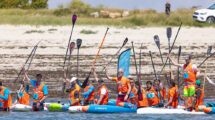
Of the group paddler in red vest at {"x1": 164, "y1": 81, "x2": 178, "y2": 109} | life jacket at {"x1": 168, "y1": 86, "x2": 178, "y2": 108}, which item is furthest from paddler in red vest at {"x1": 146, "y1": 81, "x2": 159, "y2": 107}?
life jacket at {"x1": 168, "y1": 86, "x2": 178, "y2": 108}

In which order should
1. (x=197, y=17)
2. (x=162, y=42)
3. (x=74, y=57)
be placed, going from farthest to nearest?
(x=197, y=17), (x=162, y=42), (x=74, y=57)

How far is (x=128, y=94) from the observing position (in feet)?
93.1

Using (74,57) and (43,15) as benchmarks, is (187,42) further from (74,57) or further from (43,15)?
(43,15)

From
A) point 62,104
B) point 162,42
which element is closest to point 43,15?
point 162,42

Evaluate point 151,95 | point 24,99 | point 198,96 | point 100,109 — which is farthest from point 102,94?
point 198,96

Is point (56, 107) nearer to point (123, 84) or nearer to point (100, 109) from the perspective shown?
point (100, 109)

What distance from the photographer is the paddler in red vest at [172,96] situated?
2809 centimetres

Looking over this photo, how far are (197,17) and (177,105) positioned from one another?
17091 mm

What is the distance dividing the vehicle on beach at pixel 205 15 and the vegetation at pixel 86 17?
316mm

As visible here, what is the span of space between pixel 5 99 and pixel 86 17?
1914 cm

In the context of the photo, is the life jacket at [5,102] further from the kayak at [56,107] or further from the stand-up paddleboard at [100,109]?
the stand-up paddleboard at [100,109]

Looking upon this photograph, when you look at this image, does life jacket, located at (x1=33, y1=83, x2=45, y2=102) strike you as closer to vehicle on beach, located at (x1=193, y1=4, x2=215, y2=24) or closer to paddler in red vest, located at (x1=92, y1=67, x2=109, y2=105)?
paddler in red vest, located at (x1=92, y1=67, x2=109, y2=105)

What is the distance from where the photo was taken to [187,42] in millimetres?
39094

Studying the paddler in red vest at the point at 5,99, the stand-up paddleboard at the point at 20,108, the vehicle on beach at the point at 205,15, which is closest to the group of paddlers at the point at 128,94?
the paddler in red vest at the point at 5,99
